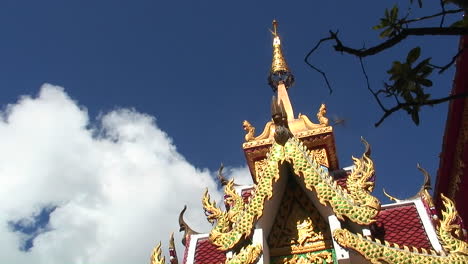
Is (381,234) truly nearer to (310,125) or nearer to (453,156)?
(453,156)

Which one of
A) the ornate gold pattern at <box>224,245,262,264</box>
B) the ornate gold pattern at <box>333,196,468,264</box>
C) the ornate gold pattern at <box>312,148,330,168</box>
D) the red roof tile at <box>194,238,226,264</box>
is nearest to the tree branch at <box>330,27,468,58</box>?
the ornate gold pattern at <box>333,196,468,264</box>

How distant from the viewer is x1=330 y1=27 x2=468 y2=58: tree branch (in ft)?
6.15

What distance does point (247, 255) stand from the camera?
5344 millimetres

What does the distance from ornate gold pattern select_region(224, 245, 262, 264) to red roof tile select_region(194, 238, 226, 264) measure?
1.54 metres

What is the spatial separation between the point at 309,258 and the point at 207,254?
198 cm

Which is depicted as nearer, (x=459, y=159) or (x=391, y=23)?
(x=391, y=23)

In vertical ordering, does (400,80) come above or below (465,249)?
above

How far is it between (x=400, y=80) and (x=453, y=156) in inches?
218

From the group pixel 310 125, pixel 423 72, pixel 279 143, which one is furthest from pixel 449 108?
pixel 423 72

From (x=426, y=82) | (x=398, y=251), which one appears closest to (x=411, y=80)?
(x=426, y=82)

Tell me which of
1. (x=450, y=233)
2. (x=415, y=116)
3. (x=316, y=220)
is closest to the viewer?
(x=415, y=116)

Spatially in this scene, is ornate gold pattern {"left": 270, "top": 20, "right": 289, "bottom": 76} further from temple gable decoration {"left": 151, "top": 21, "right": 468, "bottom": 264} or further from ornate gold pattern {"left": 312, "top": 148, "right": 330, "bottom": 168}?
temple gable decoration {"left": 151, "top": 21, "right": 468, "bottom": 264}

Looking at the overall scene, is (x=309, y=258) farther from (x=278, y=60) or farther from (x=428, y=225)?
(x=278, y=60)

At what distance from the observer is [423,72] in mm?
2215
